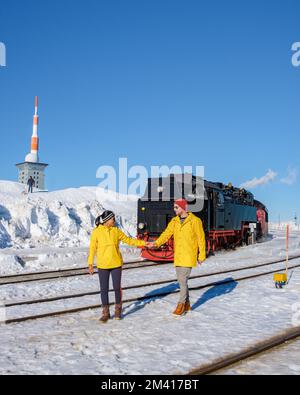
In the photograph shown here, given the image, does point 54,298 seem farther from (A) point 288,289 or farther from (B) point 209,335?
(A) point 288,289

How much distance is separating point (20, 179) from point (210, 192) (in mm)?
121208

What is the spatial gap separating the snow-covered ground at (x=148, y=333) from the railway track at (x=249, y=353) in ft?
0.42

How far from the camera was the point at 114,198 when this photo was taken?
4294 centimetres

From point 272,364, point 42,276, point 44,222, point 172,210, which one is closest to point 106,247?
point 272,364

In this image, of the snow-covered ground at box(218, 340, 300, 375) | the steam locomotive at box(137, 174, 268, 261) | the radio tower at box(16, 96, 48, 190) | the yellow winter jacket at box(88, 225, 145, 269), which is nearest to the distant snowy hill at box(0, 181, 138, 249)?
the steam locomotive at box(137, 174, 268, 261)

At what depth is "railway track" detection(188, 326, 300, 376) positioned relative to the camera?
13.7ft

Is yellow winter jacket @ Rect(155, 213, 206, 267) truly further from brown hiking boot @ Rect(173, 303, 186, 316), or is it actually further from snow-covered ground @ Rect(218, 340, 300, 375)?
snow-covered ground @ Rect(218, 340, 300, 375)

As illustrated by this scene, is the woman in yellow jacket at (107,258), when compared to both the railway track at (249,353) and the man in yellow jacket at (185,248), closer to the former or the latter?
the man in yellow jacket at (185,248)

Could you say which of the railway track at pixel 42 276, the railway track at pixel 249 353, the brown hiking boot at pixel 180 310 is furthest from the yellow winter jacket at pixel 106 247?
the railway track at pixel 42 276

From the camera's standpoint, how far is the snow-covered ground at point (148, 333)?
4.38m

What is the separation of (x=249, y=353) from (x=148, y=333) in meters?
1.53

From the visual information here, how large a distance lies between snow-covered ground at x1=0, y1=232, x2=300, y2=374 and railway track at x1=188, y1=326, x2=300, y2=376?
13cm

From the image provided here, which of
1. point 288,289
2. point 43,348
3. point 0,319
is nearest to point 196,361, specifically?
point 43,348

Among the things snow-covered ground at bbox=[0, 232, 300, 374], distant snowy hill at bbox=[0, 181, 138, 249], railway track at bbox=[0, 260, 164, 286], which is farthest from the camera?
distant snowy hill at bbox=[0, 181, 138, 249]
